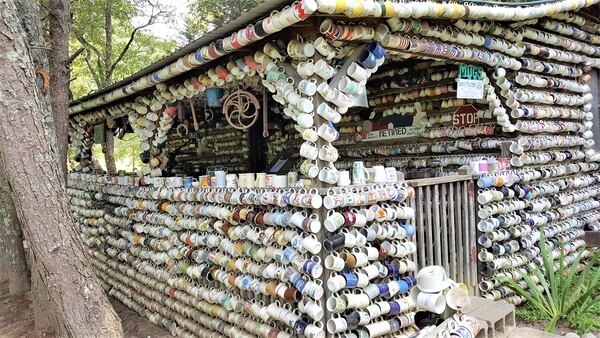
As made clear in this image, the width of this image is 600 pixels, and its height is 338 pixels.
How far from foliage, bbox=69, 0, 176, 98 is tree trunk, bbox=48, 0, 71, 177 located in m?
5.68

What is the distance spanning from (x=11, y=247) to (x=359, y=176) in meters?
4.64

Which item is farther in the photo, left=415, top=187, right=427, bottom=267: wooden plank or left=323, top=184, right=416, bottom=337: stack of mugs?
left=415, top=187, right=427, bottom=267: wooden plank

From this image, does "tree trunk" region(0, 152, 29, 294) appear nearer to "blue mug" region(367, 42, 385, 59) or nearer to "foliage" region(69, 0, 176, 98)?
"blue mug" region(367, 42, 385, 59)

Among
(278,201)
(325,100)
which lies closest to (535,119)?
(325,100)

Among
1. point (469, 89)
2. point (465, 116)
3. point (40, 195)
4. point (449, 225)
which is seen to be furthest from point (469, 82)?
point (40, 195)

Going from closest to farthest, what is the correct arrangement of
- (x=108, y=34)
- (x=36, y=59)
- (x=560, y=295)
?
(x=560, y=295) < (x=36, y=59) < (x=108, y=34)

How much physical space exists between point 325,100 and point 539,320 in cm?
323

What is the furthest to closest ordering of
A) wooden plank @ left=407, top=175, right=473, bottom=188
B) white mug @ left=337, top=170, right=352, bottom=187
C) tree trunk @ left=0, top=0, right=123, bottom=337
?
wooden plank @ left=407, top=175, right=473, bottom=188 < white mug @ left=337, top=170, right=352, bottom=187 < tree trunk @ left=0, top=0, right=123, bottom=337

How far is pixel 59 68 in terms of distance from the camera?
17.4ft

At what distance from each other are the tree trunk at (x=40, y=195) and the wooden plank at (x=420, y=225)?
2647 mm

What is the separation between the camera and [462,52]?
4.18 m

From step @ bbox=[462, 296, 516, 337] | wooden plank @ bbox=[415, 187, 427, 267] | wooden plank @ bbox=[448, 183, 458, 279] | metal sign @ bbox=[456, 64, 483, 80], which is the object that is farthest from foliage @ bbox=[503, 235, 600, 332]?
metal sign @ bbox=[456, 64, 483, 80]

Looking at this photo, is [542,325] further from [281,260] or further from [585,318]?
[281,260]

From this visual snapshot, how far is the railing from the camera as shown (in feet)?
13.1
